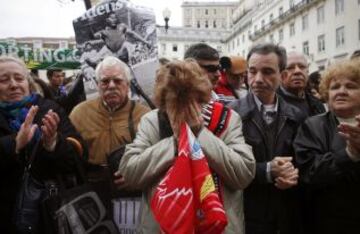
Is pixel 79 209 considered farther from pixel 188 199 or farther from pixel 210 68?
pixel 210 68

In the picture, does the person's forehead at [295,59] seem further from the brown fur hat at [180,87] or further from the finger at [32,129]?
the finger at [32,129]

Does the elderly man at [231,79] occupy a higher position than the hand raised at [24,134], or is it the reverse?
the elderly man at [231,79]

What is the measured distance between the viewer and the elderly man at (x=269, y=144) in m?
2.65

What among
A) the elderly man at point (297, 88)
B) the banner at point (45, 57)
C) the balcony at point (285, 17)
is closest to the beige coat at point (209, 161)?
the elderly man at point (297, 88)

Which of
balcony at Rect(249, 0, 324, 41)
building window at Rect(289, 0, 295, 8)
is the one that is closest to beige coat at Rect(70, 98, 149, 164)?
balcony at Rect(249, 0, 324, 41)

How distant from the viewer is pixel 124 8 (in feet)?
13.3

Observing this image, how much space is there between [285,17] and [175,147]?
5406 centimetres

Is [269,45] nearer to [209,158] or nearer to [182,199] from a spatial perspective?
[209,158]

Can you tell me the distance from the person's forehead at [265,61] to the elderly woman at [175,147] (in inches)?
31.1

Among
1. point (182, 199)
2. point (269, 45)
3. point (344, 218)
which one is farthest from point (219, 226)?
point (269, 45)

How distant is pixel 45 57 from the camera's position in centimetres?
1095

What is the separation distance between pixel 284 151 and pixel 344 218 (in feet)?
1.83

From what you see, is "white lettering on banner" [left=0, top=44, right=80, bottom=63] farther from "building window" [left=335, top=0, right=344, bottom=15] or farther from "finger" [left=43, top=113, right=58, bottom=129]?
"building window" [left=335, top=0, right=344, bottom=15]

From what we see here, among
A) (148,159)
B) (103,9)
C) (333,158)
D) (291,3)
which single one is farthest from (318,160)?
(291,3)
